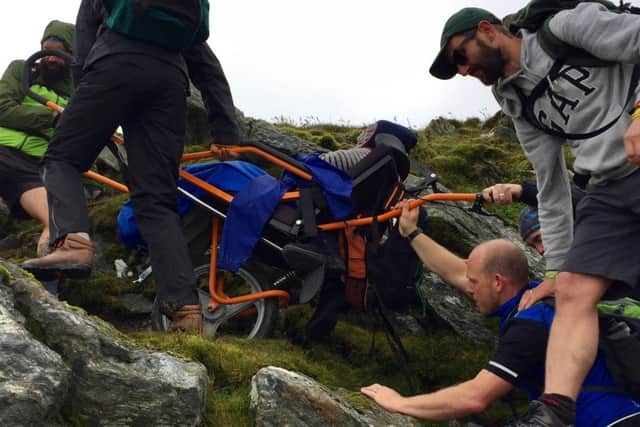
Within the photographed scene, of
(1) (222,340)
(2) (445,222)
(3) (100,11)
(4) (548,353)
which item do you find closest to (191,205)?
(1) (222,340)

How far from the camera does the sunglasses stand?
182 inches

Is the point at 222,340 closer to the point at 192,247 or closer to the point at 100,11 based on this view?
the point at 192,247

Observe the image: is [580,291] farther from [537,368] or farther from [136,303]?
[136,303]

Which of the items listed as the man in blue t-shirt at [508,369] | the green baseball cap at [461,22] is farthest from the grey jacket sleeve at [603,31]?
the man in blue t-shirt at [508,369]

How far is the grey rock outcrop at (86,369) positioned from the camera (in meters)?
3.63

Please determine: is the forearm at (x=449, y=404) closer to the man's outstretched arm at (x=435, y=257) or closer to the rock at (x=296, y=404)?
the rock at (x=296, y=404)

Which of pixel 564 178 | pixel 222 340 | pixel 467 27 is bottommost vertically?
pixel 222 340

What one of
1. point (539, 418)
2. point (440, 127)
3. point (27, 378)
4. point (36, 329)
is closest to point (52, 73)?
point (36, 329)

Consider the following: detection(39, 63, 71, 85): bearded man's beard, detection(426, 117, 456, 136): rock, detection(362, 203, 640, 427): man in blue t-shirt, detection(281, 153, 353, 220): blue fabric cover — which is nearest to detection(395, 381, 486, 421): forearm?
detection(362, 203, 640, 427): man in blue t-shirt

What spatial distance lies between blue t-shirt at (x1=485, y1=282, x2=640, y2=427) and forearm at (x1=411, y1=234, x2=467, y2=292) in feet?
3.79

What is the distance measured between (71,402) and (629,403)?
9.98 ft

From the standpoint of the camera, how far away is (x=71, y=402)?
12.8 feet

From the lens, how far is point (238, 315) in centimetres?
678

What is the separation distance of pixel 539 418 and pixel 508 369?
52 centimetres
